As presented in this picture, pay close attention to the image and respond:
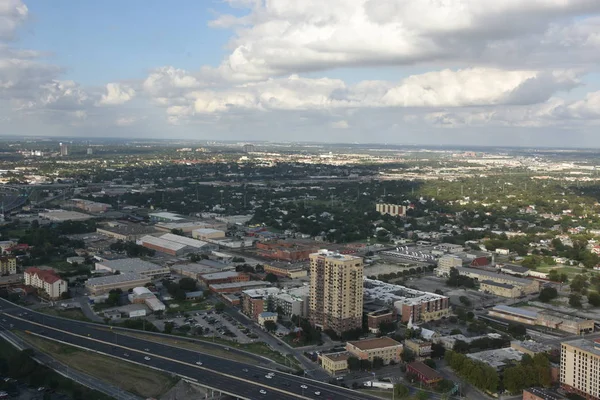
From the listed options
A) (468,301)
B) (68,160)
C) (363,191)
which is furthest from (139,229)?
(68,160)

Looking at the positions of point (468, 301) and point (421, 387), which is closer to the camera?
point (421, 387)

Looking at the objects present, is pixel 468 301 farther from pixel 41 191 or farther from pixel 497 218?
pixel 41 191

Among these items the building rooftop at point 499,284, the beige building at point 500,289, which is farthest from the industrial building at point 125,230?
the building rooftop at point 499,284

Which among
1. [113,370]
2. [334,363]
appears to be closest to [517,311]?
[334,363]

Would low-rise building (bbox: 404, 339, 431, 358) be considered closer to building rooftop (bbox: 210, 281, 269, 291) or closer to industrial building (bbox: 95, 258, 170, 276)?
building rooftop (bbox: 210, 281, 269, 291)

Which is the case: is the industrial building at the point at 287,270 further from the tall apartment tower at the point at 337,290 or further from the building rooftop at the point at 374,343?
the building rooftop at the point at 374,343

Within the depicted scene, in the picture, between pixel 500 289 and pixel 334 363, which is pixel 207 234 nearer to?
pixel 500 289
